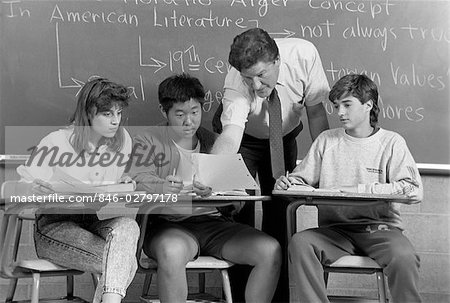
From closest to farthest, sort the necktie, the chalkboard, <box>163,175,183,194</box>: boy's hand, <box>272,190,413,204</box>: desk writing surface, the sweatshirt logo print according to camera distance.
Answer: <box>272,190,413,204</box>: desk writing surface, <box>163,175,183,194</box>: boy's hand, the sweatshirt logo print, the necktie, the chalkboard

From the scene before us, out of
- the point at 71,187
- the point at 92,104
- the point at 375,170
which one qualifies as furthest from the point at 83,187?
the point at 375,170

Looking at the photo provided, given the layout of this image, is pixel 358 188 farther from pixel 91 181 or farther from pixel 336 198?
pixel 91 181

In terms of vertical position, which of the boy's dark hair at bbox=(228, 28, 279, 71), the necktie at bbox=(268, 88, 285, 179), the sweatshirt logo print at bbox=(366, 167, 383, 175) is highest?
the boy's dark hair at bbox=(228, 28, 279, 71)

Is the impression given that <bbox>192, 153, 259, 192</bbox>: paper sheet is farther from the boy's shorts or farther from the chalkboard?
the chalkboard

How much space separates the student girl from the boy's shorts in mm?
237

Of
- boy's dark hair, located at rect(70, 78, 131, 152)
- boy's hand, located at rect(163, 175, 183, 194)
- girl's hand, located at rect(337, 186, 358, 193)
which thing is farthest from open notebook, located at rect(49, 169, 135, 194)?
girl's hand, located at rect(337, 186, 358, 193)

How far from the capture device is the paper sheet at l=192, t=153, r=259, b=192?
101 inches

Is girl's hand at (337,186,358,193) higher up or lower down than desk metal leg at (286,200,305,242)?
higher up

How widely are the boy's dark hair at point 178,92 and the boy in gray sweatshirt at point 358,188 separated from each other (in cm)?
50

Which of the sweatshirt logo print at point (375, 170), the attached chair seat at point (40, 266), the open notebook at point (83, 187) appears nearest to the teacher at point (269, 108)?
the sweatshirt logo print at point (375, 170)

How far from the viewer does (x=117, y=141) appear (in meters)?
2.82

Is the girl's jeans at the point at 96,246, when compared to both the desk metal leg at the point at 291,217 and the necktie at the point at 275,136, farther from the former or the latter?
the necktie at the point at 275,136

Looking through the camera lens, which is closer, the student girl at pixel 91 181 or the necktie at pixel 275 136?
the student girl at pixel 91 181

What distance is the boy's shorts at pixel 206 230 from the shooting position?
109 inches
